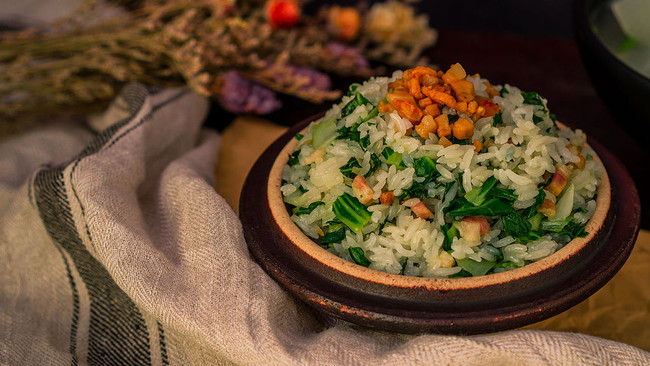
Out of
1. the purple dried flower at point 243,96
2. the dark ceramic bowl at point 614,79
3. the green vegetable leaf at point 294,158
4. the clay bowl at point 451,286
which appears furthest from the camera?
the purple dried flower at point 243,96

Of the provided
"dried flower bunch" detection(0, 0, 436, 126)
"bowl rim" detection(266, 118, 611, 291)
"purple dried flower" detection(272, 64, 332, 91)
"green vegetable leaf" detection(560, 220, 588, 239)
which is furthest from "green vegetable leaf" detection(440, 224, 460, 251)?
"purple dried flower" detection(272, 64, 332, 91)

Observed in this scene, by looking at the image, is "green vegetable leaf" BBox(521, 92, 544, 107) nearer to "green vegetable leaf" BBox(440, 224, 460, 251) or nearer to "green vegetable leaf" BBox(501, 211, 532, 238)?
"green vegetable leaf" BBox(501, 211, 532, 238)

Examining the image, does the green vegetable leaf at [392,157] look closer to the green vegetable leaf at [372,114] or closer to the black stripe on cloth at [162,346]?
the green vegetable leaf at [372,114]

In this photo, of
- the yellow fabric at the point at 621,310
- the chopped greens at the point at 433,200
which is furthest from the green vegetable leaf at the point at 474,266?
the yellow fabric at the point at 621,310

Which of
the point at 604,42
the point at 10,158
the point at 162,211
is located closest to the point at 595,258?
the point at 604,42

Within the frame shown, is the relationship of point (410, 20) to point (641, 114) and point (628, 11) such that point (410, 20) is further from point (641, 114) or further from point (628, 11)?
point (641, 114)

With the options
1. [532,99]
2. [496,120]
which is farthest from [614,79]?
[496,120]

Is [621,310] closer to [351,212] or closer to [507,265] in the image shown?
[507,265]
